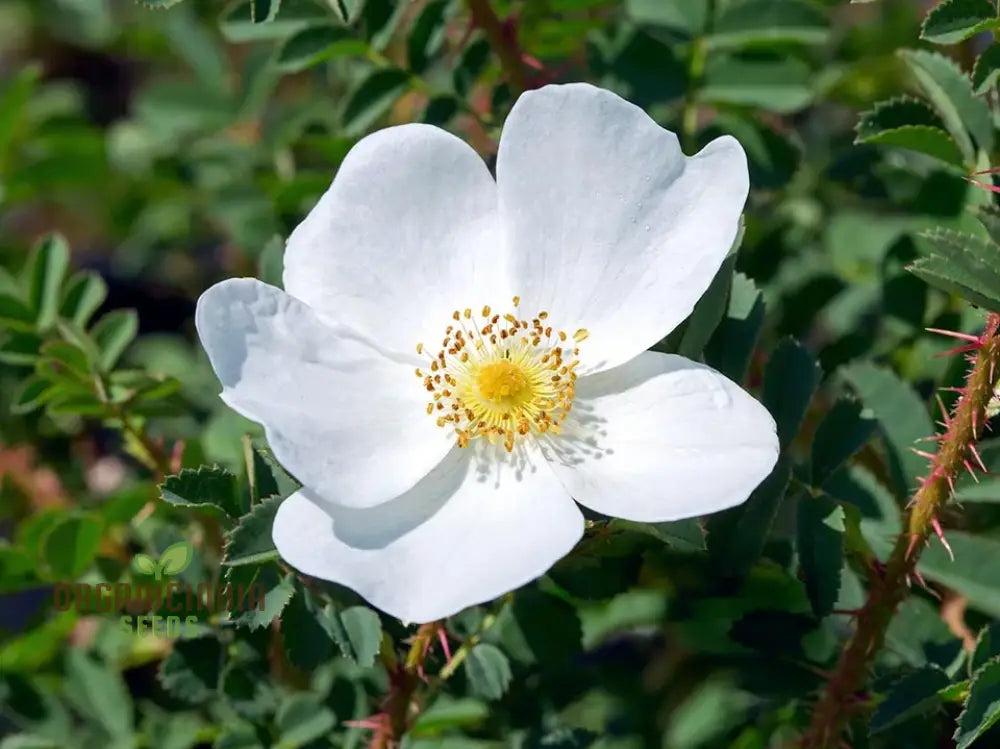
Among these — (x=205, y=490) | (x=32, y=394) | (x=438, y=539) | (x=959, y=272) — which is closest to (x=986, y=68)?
(x=959, y=272)

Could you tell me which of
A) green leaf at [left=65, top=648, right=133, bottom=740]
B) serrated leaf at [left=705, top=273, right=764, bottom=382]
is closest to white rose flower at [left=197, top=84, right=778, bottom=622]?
serrated leaf at [left=705, top=273, right=764, bottom=382]

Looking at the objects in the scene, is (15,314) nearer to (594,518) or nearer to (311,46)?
(311,46)

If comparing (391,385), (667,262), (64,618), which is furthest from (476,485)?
(64,618)

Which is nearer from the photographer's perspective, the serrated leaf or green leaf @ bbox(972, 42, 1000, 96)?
green leaf @ bbox(972, 42, 1000, 96)

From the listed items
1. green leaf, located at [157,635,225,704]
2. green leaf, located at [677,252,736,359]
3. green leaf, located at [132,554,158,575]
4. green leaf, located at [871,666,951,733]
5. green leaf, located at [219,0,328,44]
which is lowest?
green leaf, located at [157,635,225,704]

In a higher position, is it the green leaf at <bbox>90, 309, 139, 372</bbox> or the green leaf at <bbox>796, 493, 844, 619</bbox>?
the green leaf at <bbox>796, 493, 844, 619</bbox>

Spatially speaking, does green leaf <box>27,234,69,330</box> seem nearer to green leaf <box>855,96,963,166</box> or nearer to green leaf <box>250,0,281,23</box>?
green leaf <box>250,0,281,23</box>

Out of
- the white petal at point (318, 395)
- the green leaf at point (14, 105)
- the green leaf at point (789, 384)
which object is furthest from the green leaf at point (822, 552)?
the green leaf at point (14, 105)

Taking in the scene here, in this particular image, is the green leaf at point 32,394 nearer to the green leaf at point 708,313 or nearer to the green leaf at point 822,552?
the green leaf at point 708,313

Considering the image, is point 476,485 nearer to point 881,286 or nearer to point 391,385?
point 391,385
